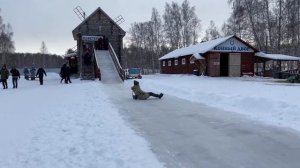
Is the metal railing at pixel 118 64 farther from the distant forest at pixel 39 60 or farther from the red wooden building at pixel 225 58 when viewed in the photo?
the distant forest at pixel 39 60

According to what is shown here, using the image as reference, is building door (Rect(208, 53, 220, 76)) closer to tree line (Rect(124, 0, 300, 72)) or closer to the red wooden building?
the red wooden building

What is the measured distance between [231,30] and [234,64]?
2765cm

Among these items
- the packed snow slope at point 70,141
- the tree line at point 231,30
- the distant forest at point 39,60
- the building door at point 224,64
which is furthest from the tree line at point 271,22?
the distant forest at point 39,60

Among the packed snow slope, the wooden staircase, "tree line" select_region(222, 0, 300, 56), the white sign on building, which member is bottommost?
the packed snow slope

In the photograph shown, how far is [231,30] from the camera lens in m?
66.2

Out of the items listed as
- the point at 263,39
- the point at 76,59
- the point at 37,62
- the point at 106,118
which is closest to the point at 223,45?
the point at 76,59

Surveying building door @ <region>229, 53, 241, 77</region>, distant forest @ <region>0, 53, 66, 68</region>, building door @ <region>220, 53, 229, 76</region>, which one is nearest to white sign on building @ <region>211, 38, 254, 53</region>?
building door @ <region>229, 53, 241, 77</region>

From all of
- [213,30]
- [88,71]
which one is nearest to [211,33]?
[213,30]

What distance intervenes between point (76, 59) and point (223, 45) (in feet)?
55.3

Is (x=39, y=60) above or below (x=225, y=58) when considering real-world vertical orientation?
above

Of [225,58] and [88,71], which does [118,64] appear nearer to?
[88,71]

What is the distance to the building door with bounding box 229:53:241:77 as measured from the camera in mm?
39750

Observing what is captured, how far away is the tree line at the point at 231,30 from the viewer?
51.2 metres

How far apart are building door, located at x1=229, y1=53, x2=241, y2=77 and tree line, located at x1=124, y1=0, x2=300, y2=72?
12.6 meters
